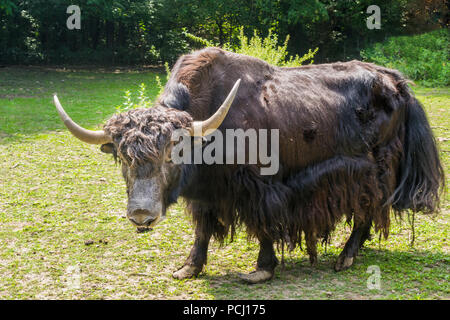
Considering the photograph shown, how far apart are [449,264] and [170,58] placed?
52.8ft

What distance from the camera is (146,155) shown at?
3193 millimetres

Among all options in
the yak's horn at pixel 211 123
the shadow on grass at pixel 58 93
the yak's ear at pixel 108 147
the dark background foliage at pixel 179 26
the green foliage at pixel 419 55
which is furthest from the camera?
the dark background foliage at pixel 179 26

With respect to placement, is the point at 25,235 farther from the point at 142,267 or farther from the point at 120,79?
the point at 120,79

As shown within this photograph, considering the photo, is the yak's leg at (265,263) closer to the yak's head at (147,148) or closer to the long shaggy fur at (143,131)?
the yak's head at (147,148)

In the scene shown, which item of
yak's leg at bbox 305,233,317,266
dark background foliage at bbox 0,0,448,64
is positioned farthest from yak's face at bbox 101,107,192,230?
dark background foliage at bbox 0,0,448,64

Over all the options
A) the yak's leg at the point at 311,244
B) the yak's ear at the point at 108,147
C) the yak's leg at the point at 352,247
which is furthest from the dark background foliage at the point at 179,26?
the yak's ear at the point at 108,147

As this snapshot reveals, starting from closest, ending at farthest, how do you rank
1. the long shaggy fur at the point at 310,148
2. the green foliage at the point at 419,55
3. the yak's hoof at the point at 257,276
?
the long shaggy fur at the point at 310,148
the yak's hoof at the point at 257,276
the green foliage at the point at 419,55

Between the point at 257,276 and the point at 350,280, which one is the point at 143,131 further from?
the point at 350,280

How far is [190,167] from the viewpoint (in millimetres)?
3664

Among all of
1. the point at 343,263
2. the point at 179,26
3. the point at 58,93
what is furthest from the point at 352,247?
the point at 179,26

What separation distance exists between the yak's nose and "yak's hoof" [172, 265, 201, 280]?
1.05m

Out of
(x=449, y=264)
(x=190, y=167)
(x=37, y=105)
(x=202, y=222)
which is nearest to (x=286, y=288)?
(x=202, y=222)

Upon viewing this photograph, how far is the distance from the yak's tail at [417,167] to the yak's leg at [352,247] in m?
0.35

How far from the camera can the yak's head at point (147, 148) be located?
10.5 ft
